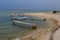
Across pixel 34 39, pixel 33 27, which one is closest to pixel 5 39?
pixel 34 39

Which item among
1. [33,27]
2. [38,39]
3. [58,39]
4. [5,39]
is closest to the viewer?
[58,39]

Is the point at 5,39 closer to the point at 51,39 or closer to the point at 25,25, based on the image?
the point at 51,39

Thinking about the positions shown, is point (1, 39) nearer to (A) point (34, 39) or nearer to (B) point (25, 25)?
(A) point (34, 39)

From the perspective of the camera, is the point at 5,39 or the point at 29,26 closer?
the point at 5,39

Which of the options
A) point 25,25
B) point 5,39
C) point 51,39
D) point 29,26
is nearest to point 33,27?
point 29,26

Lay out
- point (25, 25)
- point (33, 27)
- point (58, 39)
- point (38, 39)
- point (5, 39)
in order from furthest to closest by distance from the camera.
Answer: point (25, 25)
point (33, 27)
point (5, 39)
point (38, 39)
point (58, 39)

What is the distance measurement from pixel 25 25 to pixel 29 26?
1652 millimetres

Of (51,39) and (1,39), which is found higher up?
(51,39)

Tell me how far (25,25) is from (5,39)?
10195mm

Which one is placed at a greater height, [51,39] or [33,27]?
[51,39]

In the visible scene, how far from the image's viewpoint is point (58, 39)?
11.9m

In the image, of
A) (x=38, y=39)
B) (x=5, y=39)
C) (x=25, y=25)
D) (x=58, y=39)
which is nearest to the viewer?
(x=58, y=39)

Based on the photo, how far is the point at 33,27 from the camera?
22953 mm

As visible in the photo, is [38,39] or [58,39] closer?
[58,39]
